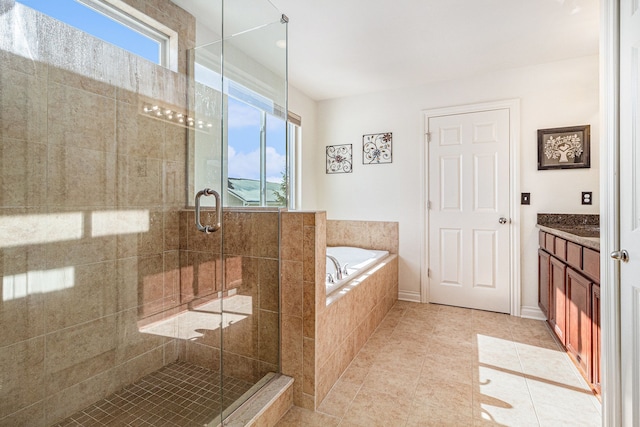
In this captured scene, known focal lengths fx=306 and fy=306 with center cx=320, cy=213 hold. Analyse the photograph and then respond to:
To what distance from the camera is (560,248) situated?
6.99 feet

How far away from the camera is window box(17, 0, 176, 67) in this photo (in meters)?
1.34

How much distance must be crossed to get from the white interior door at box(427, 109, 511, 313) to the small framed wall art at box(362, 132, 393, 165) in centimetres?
43

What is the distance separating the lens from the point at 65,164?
4.62 ft

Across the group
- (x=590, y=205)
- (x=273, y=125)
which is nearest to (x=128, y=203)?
(x=273, y=125)

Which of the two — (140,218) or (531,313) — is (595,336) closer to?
(531,313)

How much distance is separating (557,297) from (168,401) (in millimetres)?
2572

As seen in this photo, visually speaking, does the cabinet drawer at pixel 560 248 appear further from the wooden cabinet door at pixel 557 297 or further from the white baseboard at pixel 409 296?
the white baseboard at pixel 409 296

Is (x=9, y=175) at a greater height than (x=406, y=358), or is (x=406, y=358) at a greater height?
(x=9, y=175)

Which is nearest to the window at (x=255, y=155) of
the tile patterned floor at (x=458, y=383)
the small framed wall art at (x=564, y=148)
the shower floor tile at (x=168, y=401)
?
the shower floor tile at (x=168, y=401)

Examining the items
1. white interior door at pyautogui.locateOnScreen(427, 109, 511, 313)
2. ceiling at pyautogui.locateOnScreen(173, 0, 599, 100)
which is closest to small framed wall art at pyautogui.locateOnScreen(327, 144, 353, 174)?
ceiling at pyautogui.locateOnScreen(173, 0, 599, 100)

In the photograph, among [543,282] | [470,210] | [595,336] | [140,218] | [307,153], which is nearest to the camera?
[595,336]

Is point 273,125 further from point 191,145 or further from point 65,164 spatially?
point 65,164

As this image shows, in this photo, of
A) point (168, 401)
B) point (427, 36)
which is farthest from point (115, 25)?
point (427, 36)

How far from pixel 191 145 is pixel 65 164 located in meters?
0.60
